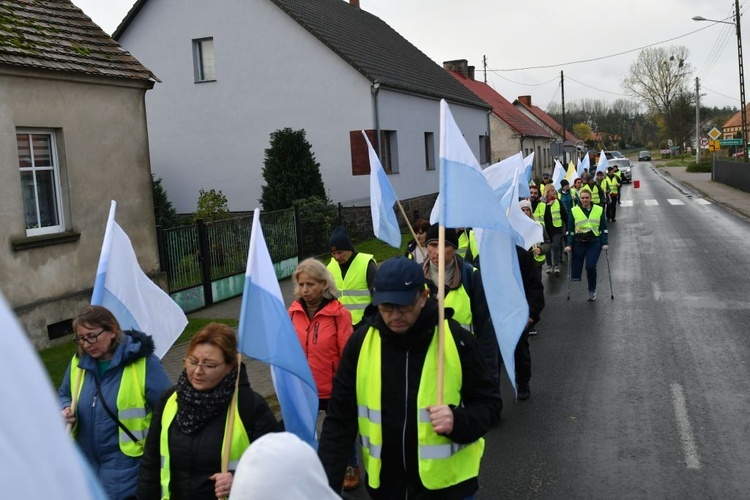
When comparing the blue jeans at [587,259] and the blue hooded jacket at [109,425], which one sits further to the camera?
the blue jeans at [587,259]

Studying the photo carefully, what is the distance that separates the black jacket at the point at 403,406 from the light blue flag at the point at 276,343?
0.40 m

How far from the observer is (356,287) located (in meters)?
6.84

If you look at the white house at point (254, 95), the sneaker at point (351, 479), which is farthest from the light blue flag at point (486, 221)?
the white house at point (254, 95)

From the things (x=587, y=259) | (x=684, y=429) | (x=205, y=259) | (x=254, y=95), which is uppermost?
(x=254, y=95)

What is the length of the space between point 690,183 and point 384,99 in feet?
101

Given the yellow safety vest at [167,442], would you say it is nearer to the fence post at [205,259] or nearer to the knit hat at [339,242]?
the knit hat at [339,242]

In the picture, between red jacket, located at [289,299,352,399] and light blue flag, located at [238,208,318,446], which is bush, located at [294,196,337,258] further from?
light blue flag, located at [238,208,318,446]

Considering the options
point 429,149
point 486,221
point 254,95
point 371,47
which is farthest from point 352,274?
point 429,149

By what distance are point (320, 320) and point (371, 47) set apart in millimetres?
25397

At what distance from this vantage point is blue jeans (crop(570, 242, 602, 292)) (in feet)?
43.0

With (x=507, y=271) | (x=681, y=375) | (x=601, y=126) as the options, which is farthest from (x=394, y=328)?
(x=601, y=126)

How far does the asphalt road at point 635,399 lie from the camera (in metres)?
5.89

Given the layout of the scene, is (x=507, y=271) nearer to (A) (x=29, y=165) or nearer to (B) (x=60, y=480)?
(B) (x=60, y=480)

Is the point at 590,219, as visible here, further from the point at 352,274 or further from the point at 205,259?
the point at 352,274
